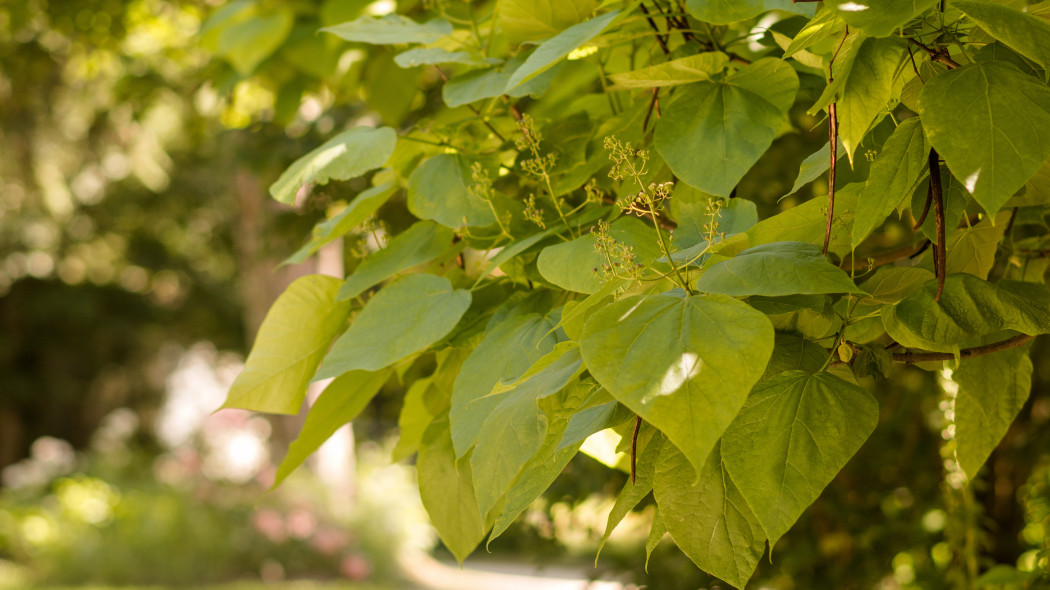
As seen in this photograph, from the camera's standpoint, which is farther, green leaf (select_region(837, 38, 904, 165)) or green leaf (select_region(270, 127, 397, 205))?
green leaf (select_region(270, 127, 397, 205))

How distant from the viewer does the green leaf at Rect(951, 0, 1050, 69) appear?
1.65ft

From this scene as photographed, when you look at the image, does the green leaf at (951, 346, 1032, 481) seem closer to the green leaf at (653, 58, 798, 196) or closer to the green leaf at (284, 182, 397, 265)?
the green leaf at (653, 58, 798, 196)

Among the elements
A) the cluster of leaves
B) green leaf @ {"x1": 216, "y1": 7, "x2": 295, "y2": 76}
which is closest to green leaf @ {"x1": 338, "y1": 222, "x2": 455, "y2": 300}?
the cluster of leaves

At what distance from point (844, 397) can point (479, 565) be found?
38.0ft

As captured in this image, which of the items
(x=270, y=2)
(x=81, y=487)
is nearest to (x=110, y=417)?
(x=81, y=487)

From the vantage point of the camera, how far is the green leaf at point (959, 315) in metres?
0.57

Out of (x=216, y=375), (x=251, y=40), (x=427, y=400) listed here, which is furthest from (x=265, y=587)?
(x=216, y=375)

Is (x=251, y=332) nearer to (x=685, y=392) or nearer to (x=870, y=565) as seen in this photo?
(x=870, y=565)

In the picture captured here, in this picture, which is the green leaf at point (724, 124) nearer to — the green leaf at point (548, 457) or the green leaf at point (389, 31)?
the green leaf at point (548, 457)

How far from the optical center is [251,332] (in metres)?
9.46

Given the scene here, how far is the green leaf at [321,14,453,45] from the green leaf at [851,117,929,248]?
50cm

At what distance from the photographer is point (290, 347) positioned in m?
0.84

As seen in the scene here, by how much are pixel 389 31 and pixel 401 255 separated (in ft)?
0.82

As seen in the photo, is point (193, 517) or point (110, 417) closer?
point (193, 517)
